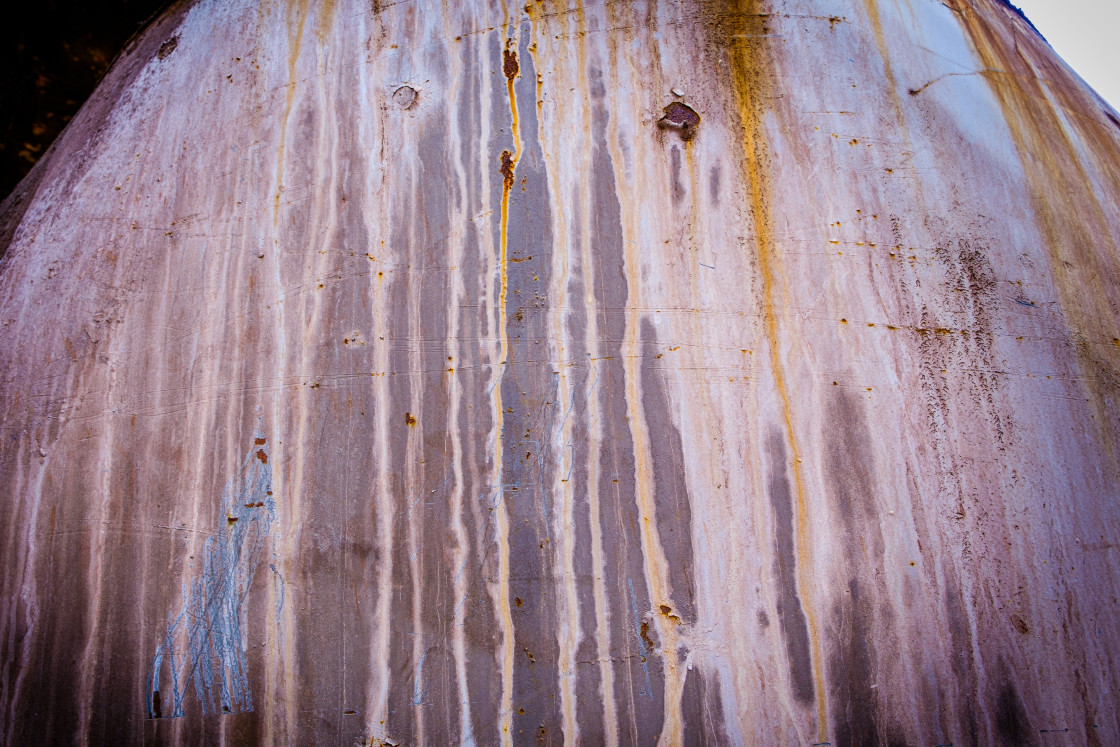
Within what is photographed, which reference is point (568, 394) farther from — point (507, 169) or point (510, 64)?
point (510, 64)

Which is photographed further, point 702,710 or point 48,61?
point 48,61

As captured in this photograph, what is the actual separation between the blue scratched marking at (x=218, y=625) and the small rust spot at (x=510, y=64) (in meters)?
0.91

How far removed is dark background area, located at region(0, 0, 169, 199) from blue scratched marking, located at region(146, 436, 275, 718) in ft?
4.39

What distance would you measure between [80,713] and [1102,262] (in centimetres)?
206

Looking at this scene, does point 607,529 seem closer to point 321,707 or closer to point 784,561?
point 784,561

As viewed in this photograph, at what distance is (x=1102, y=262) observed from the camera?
1146 millimetres

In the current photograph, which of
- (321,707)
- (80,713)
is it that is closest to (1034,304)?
(321,707)

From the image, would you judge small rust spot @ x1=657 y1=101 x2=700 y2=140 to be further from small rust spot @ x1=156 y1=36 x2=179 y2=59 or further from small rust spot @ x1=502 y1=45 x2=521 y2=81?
small rust spot @ x1=156 y1=36 x2=179 y2=59

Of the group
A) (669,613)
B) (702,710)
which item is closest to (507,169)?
(669,613)

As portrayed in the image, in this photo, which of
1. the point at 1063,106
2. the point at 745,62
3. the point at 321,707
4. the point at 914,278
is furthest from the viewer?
the point at 1063,106

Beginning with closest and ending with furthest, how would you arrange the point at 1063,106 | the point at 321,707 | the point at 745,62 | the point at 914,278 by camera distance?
the point at 321,707 → the point at 914,278 → the point at 745,62 → the point at 1063,106

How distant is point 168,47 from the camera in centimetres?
131

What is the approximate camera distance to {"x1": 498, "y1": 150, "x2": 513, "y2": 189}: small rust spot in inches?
42.8

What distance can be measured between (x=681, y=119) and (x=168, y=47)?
3.91 feet
